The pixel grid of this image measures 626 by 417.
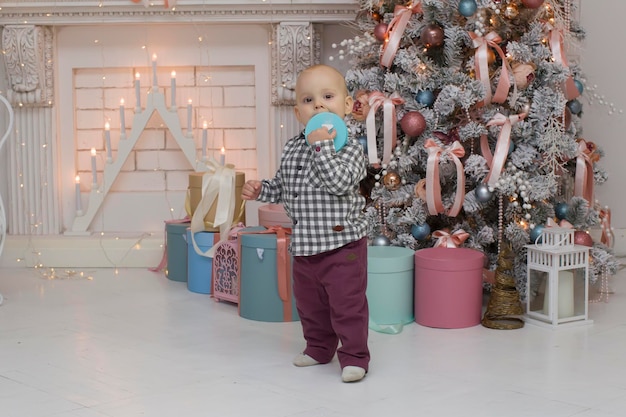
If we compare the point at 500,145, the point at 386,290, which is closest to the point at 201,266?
the point at 386,290

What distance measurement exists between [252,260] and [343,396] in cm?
100

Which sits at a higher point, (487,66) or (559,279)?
(487,66)

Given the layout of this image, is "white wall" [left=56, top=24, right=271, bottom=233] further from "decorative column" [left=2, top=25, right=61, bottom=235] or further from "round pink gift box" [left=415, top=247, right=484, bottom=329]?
"round pink gift box" [left=415, top=247, right=484, bottom=329]

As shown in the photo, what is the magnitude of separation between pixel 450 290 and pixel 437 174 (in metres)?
0.49

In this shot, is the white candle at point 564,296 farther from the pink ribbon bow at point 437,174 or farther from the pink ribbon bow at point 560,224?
the pink ribbon bow at point 437,174

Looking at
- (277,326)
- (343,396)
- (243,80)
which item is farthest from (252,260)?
(243,80)

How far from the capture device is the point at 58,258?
4.58 meters

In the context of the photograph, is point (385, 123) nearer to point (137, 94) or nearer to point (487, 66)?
point (487, 66)

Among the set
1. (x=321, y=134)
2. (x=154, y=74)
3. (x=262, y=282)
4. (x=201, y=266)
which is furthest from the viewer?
(x=154, y=74)

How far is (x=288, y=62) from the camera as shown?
4.49 m

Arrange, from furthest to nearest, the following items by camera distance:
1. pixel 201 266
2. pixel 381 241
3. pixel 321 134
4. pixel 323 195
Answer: pixel 201 266 < pixel 381 241 < pixel 323 195 < pixel 321 134

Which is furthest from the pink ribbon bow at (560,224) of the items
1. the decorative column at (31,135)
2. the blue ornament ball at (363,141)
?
the decorative column at (31,135)

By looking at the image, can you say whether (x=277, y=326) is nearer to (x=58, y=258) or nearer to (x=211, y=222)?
(x=211, y=222)

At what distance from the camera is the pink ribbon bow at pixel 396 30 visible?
3789 millimetres
